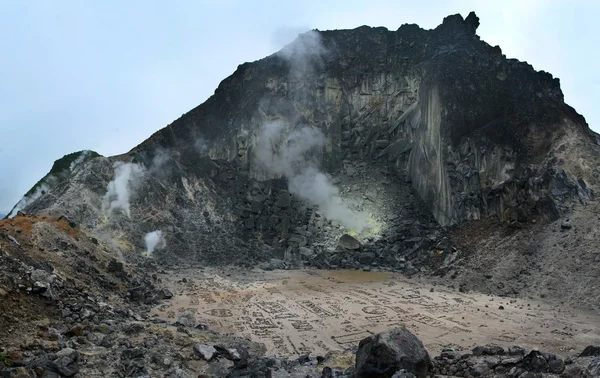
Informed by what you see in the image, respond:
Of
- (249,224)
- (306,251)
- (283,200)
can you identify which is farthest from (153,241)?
(283,200)

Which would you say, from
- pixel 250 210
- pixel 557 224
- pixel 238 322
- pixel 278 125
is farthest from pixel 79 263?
pixel 278 125

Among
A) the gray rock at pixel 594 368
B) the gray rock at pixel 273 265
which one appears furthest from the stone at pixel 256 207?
the gray rock at pixel 594 368

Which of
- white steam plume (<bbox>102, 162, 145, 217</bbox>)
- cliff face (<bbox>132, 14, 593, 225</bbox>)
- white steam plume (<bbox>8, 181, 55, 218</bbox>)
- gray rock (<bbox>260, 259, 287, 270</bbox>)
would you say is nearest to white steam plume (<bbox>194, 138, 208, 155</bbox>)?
cliff face (<bbox>132, 14, 593, 225</bbox>)

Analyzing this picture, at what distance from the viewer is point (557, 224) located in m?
24.1

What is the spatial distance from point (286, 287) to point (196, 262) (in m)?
10.4

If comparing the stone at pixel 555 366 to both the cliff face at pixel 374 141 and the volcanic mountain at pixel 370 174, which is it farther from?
the cliff face at pixel 374 141

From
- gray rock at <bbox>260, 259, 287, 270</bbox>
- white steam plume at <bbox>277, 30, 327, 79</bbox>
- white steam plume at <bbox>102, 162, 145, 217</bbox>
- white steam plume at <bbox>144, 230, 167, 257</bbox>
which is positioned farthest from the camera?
white steam plume at <bbox>277, 30, 327, 79</bbox>

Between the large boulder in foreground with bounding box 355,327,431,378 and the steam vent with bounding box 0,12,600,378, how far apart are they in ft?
Result: 0.15

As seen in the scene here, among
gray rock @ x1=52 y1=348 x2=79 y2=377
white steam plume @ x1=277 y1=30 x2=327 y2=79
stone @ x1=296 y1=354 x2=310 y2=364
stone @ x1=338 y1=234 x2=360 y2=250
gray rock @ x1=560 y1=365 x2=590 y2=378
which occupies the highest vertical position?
white steam plume @ x1=277 y1=30 x2=327 y2=79

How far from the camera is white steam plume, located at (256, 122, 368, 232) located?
40.2m

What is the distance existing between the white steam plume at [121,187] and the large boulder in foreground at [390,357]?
27.2m

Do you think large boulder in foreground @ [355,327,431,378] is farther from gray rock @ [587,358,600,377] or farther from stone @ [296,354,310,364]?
gray rock @ [587,358,600,377]

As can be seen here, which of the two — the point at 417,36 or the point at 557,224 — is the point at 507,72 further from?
the point at 557,224

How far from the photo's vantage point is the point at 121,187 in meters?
34.3
